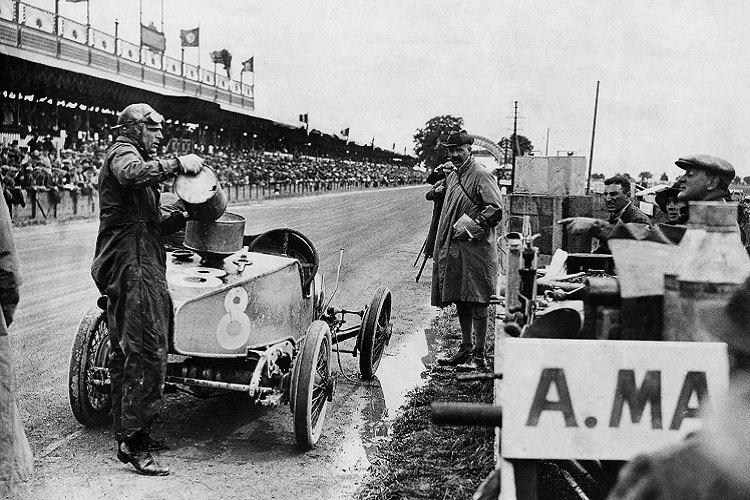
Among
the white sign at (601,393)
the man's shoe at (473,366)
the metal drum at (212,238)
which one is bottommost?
the man's shoe at (473,366)

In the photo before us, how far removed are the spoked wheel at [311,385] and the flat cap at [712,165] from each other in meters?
2.35

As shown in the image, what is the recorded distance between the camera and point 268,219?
2195cm

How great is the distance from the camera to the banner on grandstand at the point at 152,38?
644 inches

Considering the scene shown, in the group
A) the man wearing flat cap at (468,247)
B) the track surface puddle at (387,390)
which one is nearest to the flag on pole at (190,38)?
the track surface puddle at (387,390)

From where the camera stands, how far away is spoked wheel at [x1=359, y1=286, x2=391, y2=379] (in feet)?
19.8

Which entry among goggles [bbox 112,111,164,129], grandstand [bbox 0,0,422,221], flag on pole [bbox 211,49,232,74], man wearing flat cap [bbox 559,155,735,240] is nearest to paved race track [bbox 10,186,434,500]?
goggles [bbox 112,111,164,129]

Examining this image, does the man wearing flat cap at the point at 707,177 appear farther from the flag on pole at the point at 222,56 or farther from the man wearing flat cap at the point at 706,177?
the flag on pole at the point at 222,56

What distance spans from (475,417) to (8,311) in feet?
5.83

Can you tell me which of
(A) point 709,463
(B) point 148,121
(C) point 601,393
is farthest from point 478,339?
(A) point 709,463

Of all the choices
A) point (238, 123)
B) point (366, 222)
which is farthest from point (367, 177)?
point (366, 222)

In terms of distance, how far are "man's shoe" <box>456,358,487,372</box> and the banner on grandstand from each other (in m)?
12.3

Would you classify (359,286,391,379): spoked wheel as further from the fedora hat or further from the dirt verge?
the fedora hat

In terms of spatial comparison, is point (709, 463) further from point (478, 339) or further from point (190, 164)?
point (478, 339)

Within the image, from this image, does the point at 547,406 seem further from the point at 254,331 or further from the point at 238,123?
the point at 238,123
